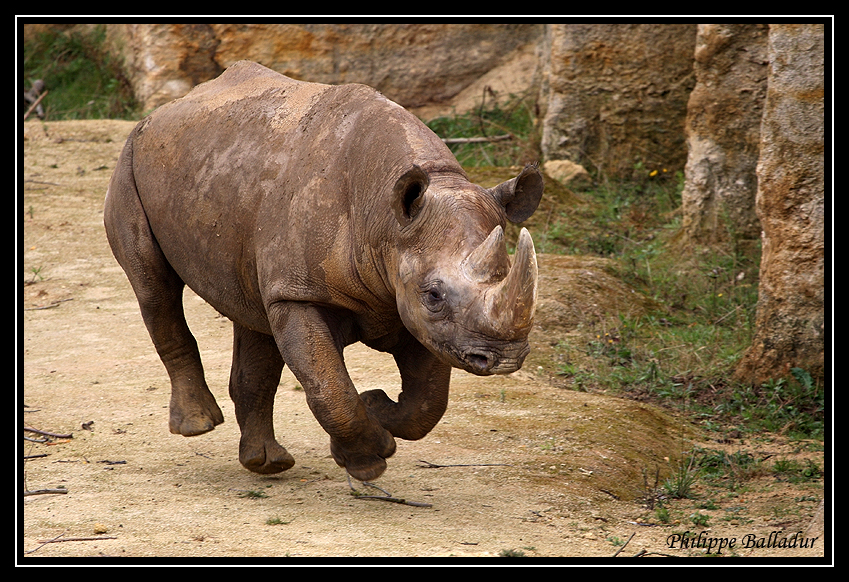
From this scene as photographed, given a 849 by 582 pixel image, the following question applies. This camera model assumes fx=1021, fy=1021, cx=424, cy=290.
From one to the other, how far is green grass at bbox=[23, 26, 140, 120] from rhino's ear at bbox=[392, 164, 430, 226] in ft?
35.9

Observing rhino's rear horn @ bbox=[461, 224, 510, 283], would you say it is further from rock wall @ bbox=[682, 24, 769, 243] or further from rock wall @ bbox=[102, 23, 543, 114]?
rock wall @ bbox=[102, 23, 543, 114]

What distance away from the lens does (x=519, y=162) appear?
11.6 meters

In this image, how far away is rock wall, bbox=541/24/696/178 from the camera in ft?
36.2

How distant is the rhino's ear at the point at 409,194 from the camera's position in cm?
402

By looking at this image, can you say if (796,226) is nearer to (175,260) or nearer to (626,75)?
(175,260)

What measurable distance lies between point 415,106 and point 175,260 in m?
9.21

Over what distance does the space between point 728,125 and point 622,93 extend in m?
2.36

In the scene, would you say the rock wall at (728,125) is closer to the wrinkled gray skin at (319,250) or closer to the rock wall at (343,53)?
the wrinkled gray skin at (319,250)

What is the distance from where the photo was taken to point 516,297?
369 cm

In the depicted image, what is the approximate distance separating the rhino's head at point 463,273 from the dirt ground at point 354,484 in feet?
2.93
